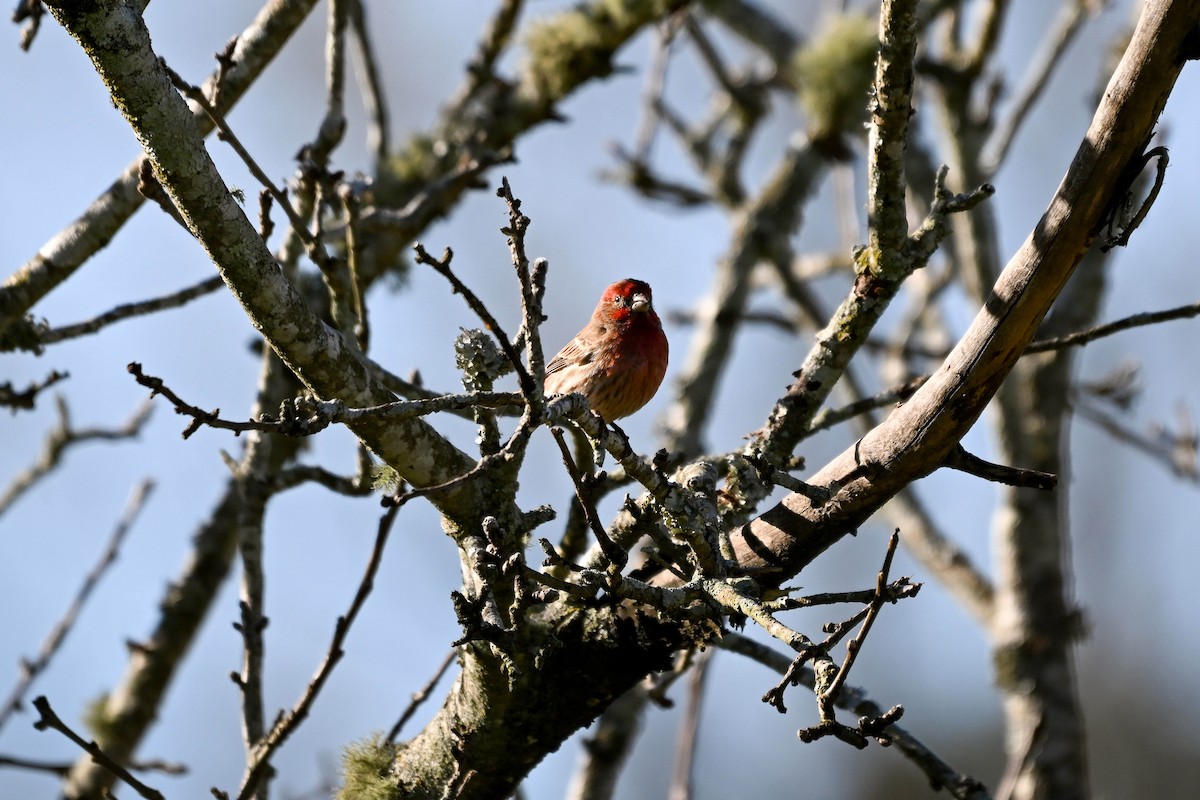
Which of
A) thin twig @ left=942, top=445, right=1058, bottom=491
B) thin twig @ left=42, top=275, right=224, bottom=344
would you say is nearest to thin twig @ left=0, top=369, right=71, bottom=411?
thin twig @ left=42, top=275, right=224, bottom=344

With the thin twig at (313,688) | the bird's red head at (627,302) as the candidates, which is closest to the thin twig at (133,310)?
the thin twig at (313,688)

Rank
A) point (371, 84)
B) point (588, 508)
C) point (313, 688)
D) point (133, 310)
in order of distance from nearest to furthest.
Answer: point (588, 508), point (313, 688), point (133, 310), point (371, 84)

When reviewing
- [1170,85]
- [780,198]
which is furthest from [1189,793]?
[1170,85]

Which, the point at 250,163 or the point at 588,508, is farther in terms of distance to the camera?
the point at 250,163

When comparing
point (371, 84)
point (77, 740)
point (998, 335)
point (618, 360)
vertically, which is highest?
point (371, 84)

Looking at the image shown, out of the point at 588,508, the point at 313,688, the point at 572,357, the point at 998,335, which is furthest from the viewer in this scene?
the point at 572,357

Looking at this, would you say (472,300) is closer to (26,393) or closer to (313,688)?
(313,688)

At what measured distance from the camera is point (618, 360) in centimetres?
543

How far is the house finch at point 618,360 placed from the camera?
17.9ft

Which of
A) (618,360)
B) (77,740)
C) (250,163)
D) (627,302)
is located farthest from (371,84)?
(77,740)

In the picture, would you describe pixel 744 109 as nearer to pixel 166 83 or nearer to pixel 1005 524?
pixel 1005 524

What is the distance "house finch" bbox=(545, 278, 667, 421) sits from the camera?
5441mm

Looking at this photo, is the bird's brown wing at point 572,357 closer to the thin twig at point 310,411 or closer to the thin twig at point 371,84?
the thin twig at point 371,84

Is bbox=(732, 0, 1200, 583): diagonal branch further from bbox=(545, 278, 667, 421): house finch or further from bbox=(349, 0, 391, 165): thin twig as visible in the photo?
bbox=(349, 0, 391, 165): thin twig
